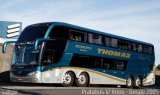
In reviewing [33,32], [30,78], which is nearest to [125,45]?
[33,32]

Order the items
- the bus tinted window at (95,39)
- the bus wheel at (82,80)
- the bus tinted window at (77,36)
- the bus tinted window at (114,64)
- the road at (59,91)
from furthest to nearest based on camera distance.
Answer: the bus tinted window at (114,64) → the bus tinted window at (95,39) → the bus wheel at (82,80) → the bus tinted window at (77,36) → the road at (59,91)

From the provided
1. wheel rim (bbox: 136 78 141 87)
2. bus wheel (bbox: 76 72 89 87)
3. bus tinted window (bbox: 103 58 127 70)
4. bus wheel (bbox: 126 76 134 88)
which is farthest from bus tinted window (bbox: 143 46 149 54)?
bus wheel (bbox: 76 72 89 87)

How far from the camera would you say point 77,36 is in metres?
23.2

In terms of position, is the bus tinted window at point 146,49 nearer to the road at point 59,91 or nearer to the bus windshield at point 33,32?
the road at point 59,91

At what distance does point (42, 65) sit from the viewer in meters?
20.9

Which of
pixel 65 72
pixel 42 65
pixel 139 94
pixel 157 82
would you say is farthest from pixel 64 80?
pixel 157 82

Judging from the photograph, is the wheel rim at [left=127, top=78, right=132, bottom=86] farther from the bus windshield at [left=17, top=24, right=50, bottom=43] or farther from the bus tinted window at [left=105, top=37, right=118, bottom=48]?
the bus windshield at [left=17, top=24, right=50, bottom=43]

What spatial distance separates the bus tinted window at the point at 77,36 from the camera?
22670mm

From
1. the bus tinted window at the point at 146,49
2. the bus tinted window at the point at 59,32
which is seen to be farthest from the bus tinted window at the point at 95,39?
the bus tinted window at the point at 146,49

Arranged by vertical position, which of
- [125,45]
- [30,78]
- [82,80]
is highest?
[125,45]

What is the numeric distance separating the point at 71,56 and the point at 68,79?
4.39 feet

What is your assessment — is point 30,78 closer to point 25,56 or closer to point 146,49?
point 25,56

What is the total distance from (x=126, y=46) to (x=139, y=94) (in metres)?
10.1

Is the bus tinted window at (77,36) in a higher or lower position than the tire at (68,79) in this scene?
higher
